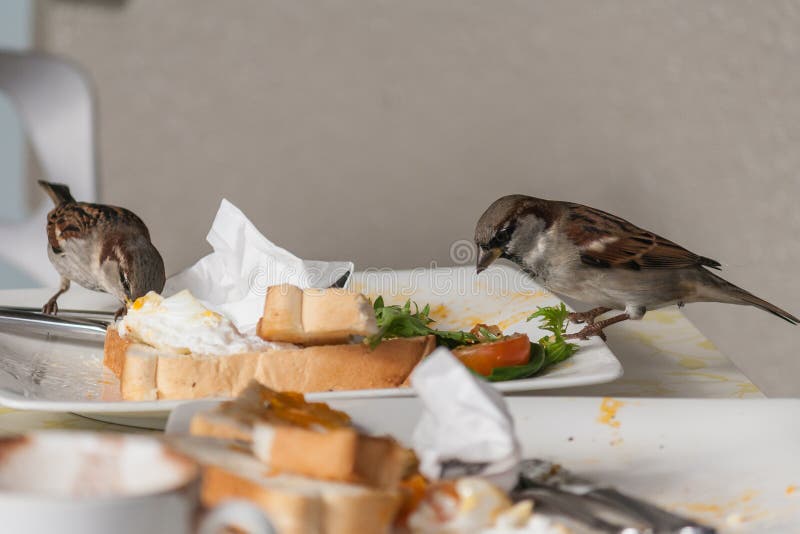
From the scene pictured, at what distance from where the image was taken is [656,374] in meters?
2.01

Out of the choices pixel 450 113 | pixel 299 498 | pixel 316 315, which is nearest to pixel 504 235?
pixel 316 315

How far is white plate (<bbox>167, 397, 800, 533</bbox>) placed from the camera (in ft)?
4.02

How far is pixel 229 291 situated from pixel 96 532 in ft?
4.87

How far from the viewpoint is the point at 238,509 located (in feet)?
2.61

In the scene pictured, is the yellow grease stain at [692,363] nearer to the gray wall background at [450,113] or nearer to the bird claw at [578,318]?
the bird claw at [578,318]

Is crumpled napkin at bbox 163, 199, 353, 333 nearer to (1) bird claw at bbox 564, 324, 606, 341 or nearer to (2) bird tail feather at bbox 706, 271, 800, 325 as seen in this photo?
(1) bird claw at bbox 564, 324, 606, 341

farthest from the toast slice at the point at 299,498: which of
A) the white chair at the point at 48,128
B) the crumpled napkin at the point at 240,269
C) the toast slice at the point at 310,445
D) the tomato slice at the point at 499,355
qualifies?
the white chair at the point at 48,128

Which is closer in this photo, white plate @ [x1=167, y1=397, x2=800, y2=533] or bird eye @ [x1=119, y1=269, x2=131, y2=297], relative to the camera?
white plate @ [x1=167, y1=397, x2=800, y2=533]

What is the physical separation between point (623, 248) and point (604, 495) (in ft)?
4.68

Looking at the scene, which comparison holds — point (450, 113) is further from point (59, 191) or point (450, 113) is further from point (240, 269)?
point (240, 269)

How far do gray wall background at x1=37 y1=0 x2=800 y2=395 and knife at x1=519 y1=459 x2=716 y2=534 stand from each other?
4.10m

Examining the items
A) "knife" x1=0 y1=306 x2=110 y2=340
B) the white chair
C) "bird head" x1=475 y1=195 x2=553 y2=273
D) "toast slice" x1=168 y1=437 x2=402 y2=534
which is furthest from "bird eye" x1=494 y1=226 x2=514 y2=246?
the white chair

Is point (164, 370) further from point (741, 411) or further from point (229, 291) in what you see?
point (741, 411)

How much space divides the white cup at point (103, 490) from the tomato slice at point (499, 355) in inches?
38.4
